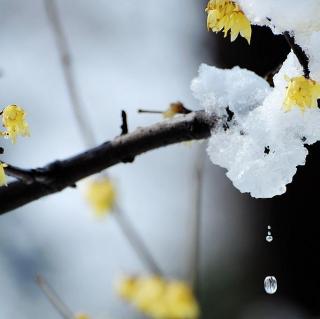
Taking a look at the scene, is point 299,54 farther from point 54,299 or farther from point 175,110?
point 54,299

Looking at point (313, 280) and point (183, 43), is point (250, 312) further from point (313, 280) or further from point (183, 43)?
point (183, 43)

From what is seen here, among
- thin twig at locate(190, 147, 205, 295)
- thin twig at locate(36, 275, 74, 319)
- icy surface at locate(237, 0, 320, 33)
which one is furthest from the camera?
thin twig at locate(36, 275, 74, 319)

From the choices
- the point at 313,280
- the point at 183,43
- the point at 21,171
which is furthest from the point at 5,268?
the point at 21,171

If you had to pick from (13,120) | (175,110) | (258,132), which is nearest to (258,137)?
(258,132)

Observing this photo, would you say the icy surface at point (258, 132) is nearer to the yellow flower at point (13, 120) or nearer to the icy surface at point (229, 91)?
the icy surface at point (229, 91)

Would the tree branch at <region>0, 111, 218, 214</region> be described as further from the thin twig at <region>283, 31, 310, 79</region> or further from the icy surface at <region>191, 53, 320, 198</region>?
the thin twig at <region>283, 31, 310, 79</region>

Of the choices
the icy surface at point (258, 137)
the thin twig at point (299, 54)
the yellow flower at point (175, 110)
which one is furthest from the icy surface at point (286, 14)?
the yellow flower at point (175, 110)

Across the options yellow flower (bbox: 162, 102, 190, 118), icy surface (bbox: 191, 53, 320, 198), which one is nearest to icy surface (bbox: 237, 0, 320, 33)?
icy surface (bbox: 191, 53, 320, 198)
